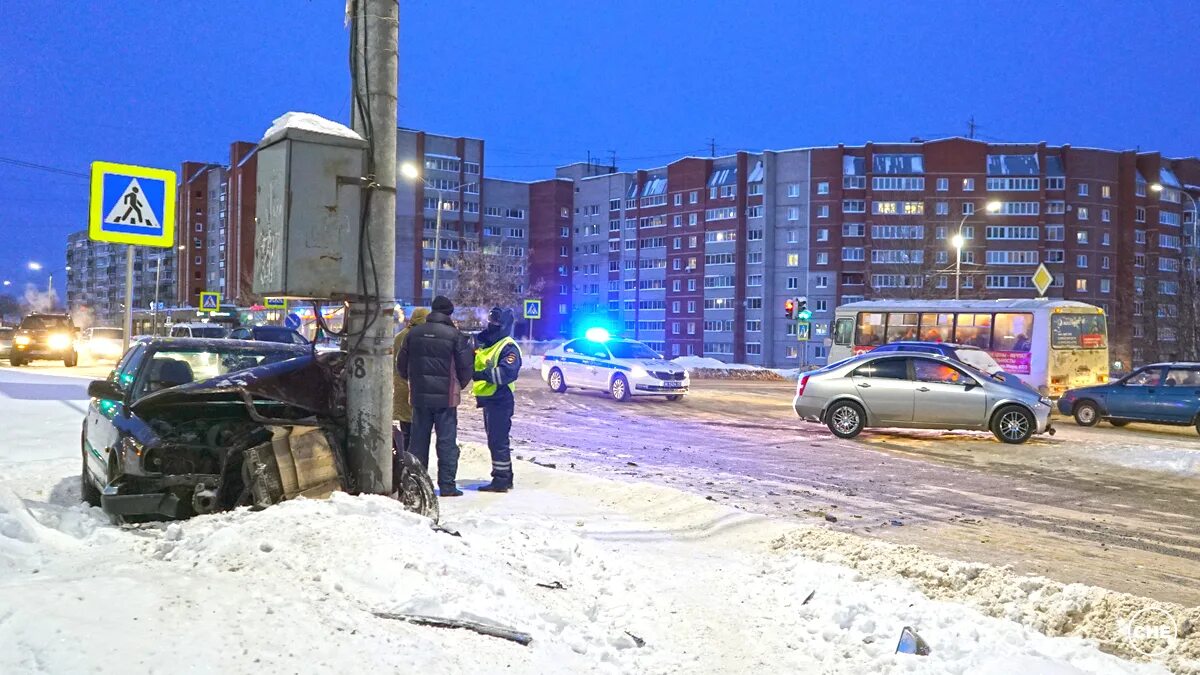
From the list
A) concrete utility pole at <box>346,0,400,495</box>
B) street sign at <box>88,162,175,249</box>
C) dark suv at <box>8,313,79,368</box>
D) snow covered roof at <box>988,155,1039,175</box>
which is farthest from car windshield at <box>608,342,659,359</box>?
snow covered roof at <box>988,155,1039,175</box>

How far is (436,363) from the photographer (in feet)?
27.5

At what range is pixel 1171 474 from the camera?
12.6 metres

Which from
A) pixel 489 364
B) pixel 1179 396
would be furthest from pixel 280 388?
pixel 1179 396

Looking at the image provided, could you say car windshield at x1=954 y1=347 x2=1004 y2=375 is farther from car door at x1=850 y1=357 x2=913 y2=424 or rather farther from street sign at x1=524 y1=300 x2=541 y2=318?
street sign at x1=524 y1=300 x2=541 y2=318

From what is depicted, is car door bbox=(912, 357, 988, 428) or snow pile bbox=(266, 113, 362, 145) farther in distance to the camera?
car door bbox=(912, 357, 988, 428)

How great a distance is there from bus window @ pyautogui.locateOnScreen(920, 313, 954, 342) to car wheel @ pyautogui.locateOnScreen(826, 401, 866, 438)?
1367 centimetres

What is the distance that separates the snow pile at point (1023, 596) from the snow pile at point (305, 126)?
4.53 metres

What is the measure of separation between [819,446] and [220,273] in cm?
10951

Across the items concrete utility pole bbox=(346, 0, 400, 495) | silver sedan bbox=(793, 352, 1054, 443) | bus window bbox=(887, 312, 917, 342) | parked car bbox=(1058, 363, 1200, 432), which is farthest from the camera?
bus window bbox=(887, 312, 917, 342)

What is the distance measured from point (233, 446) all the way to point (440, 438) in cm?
297

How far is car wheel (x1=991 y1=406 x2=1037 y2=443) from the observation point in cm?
1573

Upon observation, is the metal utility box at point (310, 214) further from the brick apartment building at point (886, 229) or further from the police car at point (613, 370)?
the brick apartment building at point (886, 229)

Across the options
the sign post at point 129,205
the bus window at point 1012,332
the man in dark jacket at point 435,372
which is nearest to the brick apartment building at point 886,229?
the bus window at point 1012,332

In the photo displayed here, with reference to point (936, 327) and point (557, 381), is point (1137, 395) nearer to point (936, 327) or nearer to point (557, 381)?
point (936, 327)
